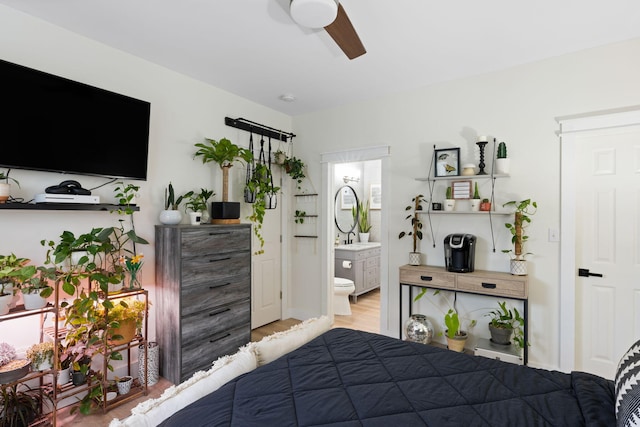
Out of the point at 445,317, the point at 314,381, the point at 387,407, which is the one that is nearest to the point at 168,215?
the point at 314,381

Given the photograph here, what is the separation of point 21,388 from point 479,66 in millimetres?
4173

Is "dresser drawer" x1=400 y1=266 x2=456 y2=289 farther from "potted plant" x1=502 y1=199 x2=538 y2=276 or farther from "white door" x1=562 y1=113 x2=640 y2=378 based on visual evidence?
"white door" x1=562 y1=113 x2=640 y2=378

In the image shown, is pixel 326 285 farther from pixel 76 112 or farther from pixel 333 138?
pixel 76 112

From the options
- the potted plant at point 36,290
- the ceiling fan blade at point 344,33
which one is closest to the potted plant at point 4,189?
the potted plant at point 36,290

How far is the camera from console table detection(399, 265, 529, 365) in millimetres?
2553

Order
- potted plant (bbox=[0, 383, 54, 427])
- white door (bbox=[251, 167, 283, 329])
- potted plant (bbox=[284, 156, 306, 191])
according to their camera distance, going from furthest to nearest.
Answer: potted plant (bbox=[284, 156, 306, 191])
white door (bbox=[251, 167, 283, 329])
potted plant (bbox=[0, 383, 54, 427])

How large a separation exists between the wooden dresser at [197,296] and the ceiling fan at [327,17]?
174 cm

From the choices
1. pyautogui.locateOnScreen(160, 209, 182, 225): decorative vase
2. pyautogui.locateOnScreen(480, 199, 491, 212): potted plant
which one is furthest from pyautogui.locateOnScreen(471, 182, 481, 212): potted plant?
pyautogui.locateOnScreen(160, 209, 182, 225): decorative vase

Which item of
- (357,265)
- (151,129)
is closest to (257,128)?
(151,129)

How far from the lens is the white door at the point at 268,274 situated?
379 centimetres

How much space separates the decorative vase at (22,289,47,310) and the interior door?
383 centimetres

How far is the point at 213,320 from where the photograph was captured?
9.02ft

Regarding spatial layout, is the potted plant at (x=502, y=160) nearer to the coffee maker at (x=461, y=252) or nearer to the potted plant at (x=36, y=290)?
the coffee maker at (x=461, y=252)

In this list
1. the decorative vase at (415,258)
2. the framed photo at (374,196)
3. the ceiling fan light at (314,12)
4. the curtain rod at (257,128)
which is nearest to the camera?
the ceiling fan light at (314,12)
